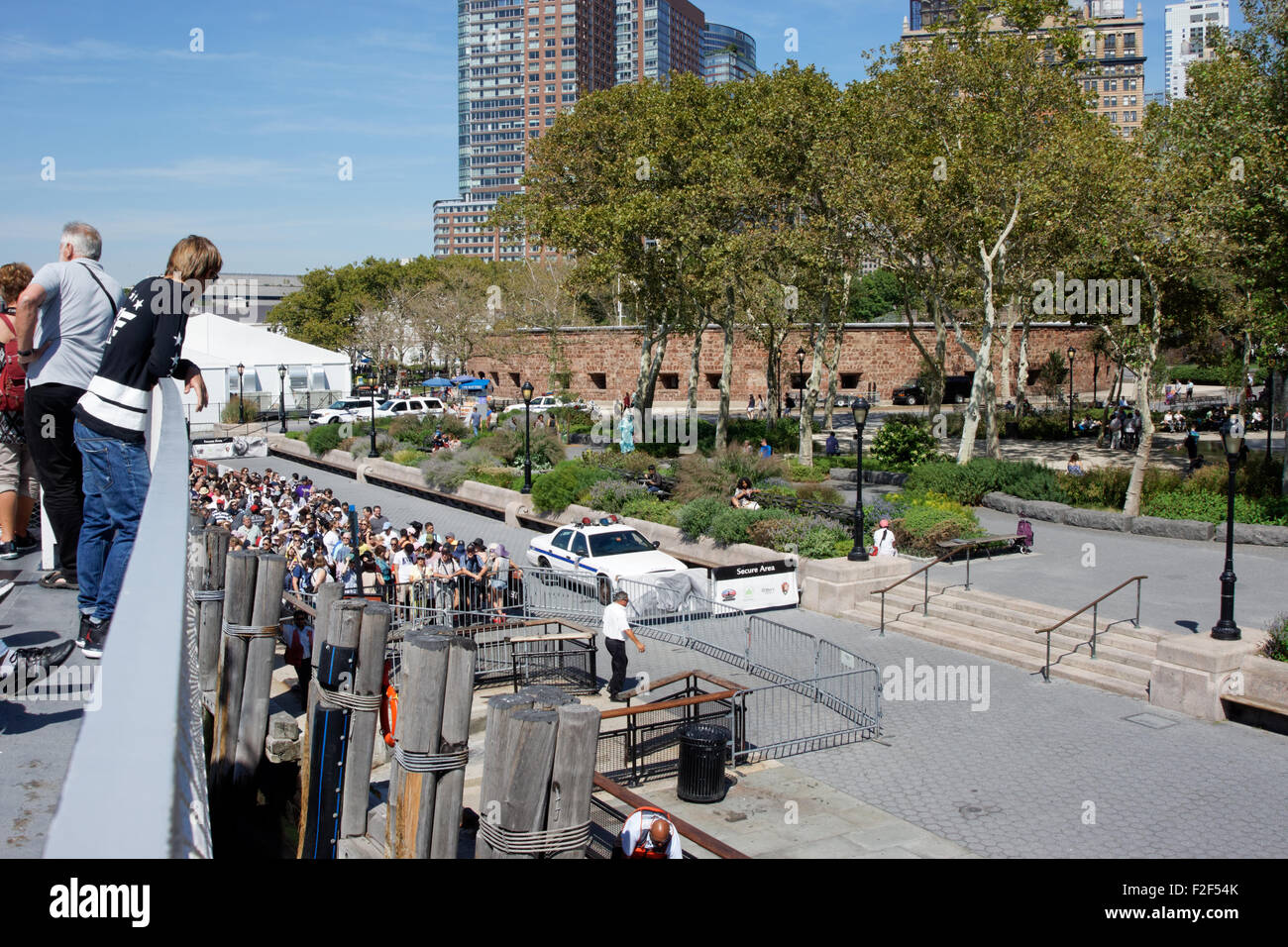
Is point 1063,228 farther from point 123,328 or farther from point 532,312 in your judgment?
point 532,312

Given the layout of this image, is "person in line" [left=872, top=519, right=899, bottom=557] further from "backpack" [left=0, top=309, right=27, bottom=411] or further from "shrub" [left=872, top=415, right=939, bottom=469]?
"backpack" [left=0, top=309, right=27, bottom=411]

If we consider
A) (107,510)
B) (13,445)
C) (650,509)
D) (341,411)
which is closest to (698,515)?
(650,509)

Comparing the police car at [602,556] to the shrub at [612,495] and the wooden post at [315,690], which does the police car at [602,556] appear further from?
the wooden post at [315,690]

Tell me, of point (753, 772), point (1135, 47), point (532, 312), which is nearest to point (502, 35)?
point (1135, 47)

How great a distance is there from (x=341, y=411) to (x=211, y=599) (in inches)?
1816

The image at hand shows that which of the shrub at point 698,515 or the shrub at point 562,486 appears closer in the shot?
the shrub at point 698,515

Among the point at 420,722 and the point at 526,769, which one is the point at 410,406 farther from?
the point at 526,769

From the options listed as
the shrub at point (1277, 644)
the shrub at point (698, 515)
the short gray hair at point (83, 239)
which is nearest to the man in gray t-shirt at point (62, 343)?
the short gray hair at point (83, 239)

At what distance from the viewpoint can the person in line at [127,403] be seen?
4.96 m

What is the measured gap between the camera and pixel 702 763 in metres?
10.7

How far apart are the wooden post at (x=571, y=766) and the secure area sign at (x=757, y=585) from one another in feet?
44.0

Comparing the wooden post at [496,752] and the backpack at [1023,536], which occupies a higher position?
the wooden post at [496,752]

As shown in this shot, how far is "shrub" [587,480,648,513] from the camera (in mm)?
25314
